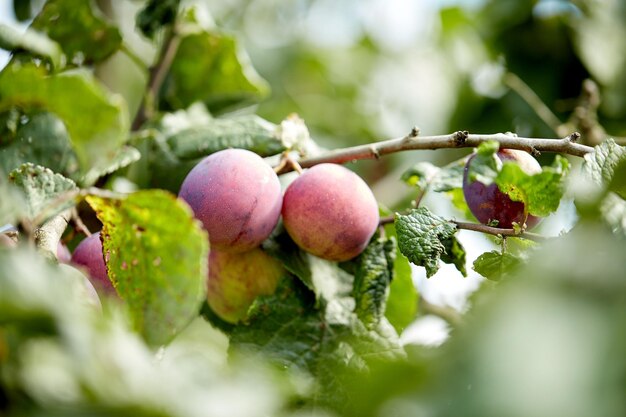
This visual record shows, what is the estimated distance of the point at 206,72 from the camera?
54.2 inches

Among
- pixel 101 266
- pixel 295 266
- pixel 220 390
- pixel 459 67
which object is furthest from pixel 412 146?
pixel 459 67

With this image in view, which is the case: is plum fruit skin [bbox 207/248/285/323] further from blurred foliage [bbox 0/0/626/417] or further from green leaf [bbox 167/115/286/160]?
green leaf [bbox 167/115/286/160]

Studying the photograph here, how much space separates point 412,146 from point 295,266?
22 centimetres

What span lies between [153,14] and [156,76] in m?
0.12

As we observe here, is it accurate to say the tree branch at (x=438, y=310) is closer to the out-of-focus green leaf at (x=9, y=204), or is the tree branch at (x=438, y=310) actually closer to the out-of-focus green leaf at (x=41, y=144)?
the out-of-focus green leaf at (x=41, y=144)

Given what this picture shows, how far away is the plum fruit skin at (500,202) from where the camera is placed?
2.82ft

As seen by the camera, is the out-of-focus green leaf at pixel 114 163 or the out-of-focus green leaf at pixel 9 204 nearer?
the out-of-focus green leaf at pixel 9 204

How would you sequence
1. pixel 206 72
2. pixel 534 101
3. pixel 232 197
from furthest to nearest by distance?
pixel 534 101
pixel 206 72
pixel 232 197

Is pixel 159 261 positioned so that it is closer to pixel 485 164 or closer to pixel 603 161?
pixel 485 164

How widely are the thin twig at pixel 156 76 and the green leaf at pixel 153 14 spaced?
2.9 inches

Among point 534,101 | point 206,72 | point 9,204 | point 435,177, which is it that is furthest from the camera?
A: point 534,101

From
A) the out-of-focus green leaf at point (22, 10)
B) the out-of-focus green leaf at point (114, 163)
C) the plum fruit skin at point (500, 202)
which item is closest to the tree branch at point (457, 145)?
the plum fruit skin at point (500, 202)

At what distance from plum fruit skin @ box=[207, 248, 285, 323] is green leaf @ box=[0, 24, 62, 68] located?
0.42m

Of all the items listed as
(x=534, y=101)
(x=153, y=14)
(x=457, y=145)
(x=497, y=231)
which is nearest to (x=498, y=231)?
(x=497, y=231)
